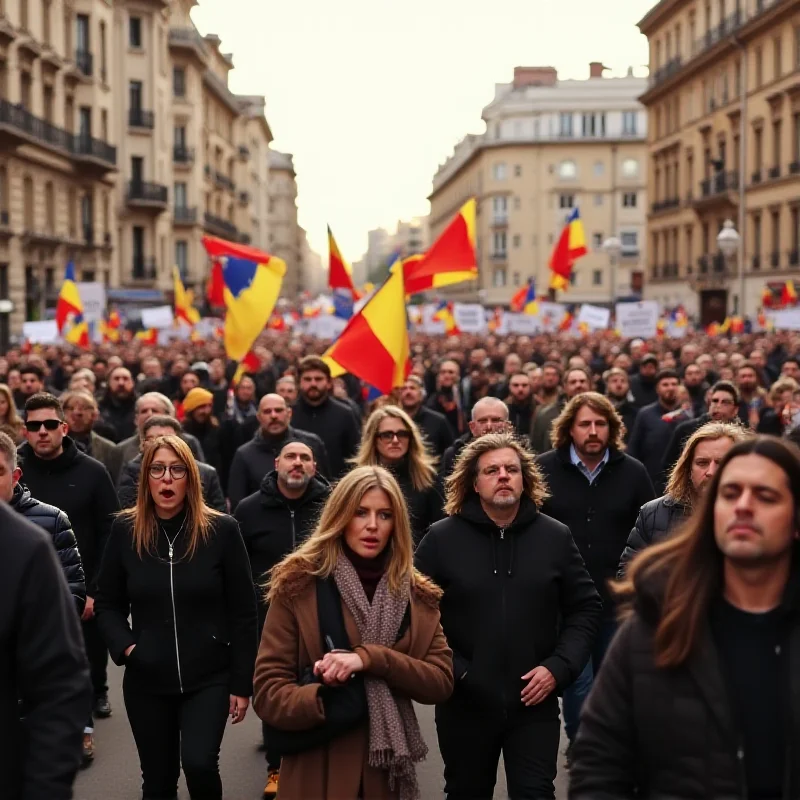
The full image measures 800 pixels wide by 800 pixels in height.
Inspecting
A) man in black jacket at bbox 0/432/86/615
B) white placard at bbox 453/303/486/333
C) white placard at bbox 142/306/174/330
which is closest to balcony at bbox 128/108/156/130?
white placard at bbox 453/303/486/333

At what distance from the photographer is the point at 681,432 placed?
854 cm

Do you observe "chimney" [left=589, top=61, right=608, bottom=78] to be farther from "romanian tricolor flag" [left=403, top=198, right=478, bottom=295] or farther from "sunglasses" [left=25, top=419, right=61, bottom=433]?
"sunglasses" [left=25, top=419, right=61, bottom=433]

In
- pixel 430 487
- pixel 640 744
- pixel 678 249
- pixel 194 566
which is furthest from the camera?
pixel 678 249

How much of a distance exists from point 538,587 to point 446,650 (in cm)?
67

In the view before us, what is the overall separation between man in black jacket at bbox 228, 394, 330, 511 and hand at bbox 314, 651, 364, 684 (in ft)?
13.0

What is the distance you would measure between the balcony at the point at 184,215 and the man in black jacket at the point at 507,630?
66.8m

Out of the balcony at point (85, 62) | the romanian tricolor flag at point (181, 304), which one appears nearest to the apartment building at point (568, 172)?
the balcony at point (85, 62)

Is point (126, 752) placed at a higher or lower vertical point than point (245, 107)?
lower

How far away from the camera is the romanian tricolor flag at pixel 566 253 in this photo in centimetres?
2658

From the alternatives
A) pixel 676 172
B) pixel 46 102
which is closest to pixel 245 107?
pixel 676 172

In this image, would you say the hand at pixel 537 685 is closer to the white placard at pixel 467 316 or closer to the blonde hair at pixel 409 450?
the blonde hair at pixel 409 450

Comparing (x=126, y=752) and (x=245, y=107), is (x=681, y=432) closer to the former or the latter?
(x=126, y=752)

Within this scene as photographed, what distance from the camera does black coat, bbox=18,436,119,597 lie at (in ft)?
22.3

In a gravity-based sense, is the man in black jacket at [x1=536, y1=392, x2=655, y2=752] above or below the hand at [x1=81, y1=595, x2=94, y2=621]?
above
